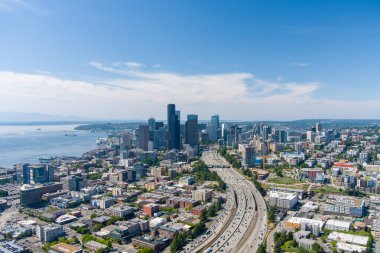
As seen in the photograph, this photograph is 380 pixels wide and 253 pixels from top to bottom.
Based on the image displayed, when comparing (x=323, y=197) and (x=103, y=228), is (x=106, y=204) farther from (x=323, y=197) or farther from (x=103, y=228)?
(x=323, y=197)

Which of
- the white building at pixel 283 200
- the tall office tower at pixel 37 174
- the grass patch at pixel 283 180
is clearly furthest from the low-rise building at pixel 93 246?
the grass patch at pixel 283 180

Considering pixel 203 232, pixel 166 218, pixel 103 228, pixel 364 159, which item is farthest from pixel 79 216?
pixel 364 159

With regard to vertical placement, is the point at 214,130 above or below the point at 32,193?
above

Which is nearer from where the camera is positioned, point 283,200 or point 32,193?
point 283,200

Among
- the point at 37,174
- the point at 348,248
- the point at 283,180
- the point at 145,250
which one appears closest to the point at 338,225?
the point at 348,248

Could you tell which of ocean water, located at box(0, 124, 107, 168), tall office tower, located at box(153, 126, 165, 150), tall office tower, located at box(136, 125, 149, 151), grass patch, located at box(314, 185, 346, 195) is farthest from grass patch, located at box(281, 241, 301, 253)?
ocean water, located at box(0, 124, 107, 168)

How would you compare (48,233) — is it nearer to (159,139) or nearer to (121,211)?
(121,211)

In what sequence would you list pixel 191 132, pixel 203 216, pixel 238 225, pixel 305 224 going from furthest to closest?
pixel 191 132
pixel 203 216
pixel 238 225
pixel 305 224

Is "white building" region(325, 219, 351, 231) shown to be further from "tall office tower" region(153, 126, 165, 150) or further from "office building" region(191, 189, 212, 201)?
"tall office tower" region(153, 126, 165, 150)

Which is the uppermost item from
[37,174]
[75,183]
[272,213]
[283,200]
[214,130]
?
[214,130]
